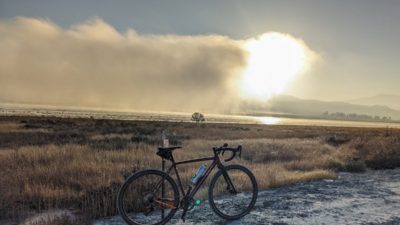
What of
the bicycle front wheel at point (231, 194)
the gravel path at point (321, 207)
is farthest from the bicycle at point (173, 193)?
the gravel path at point (321, 207)

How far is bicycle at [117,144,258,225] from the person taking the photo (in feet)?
16.5

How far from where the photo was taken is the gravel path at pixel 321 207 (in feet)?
18.4

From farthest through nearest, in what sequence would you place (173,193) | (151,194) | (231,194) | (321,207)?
(321,207) → (231,194) → (173,193) → (151,194)

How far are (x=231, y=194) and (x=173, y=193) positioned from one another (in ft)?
4.12

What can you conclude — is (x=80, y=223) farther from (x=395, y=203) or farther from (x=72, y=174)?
(x=395, y=203)

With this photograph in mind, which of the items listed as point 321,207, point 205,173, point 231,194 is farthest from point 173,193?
point 321,207

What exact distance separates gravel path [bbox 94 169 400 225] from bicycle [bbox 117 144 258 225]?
27 cm

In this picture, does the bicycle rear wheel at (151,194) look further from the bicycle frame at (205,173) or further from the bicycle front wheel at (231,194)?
the bicycle front wheel at (231,194)

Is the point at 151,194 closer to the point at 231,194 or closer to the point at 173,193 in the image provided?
the point at 173,193

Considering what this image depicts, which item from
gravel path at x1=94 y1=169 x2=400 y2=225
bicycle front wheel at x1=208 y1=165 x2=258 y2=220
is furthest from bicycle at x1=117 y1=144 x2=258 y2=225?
gravel path at x1=94 y1=169 x2=400 y2=225

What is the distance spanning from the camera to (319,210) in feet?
20.6

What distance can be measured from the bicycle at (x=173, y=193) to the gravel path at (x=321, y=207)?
0.88ft

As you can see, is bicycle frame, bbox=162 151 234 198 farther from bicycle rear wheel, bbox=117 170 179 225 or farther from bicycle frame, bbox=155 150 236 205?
bicycle rear wheel, bbox=117 170 179 225

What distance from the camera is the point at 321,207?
21.4 ft
